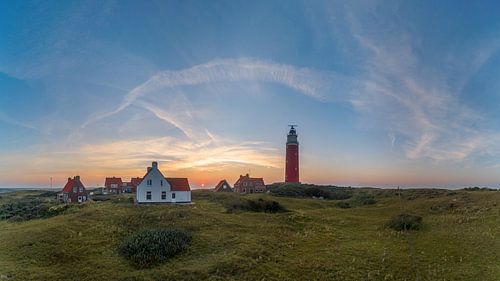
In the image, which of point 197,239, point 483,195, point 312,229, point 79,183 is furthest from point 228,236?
point 79,183

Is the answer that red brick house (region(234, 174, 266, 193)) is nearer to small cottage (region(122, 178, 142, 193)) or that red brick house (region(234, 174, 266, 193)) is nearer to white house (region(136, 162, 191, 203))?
small cottage (region(122, 178, 142, 193))

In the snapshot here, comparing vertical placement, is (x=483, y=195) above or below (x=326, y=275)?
above

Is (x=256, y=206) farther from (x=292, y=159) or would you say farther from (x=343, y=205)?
(x=292, y=159)

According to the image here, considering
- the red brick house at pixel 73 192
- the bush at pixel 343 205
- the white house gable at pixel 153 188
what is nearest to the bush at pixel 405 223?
the bush at pixel 343 205

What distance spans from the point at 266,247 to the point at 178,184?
2680cm

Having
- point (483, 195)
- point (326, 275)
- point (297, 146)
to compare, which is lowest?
point (326, 275)

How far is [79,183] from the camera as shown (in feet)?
180

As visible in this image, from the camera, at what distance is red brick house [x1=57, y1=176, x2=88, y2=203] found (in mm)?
53469

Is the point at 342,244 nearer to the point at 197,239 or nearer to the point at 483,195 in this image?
the point at 197,239

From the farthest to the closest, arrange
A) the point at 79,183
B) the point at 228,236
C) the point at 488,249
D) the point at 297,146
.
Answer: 1. the point at 297,146
2. the point at 79,183
3. the point at 228,236
4. the point at 488,249

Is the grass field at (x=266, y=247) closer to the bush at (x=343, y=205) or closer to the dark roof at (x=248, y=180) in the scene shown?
the bush at (x=343, y=205)

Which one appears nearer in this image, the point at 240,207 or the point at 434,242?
the point at 434,242

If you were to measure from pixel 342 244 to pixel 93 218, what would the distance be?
23.1 meters

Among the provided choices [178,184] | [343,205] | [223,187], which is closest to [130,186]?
[223,187]
